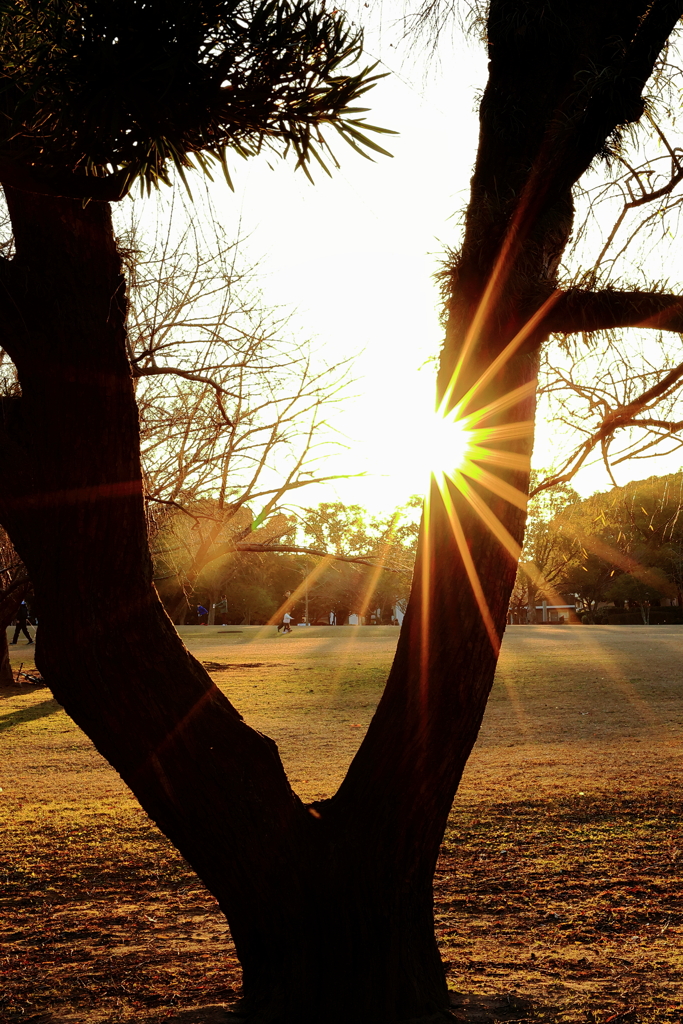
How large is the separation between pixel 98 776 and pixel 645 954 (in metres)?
8.47

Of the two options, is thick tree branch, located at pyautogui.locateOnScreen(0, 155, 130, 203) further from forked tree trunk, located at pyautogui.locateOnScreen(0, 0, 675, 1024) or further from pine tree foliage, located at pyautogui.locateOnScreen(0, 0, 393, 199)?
forked tree trunk, located at pyautogui.locateOnScreen(0, 0, 675, 1024)

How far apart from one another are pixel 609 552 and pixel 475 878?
1562cm

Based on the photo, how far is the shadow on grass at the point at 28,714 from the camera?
15.8m

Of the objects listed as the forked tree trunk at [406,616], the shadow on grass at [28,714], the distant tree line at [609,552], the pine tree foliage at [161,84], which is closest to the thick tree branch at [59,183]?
the pine tree foliage at [161,84]

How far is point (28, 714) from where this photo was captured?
55.3 feet

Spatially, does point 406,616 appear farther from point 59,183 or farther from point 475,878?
point 475,878

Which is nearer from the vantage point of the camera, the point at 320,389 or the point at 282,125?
the point at 282,125

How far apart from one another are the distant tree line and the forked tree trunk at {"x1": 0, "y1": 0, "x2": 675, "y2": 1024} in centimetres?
169

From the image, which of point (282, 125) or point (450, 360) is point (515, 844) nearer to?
point (450, 360)

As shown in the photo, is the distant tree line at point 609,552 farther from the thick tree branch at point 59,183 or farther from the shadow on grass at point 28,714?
the shadow on grass at point 28,714

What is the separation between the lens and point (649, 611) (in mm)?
54781

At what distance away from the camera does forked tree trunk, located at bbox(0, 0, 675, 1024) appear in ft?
11.1

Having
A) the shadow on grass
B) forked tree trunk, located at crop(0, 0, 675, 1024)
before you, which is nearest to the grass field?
the shadow on grass

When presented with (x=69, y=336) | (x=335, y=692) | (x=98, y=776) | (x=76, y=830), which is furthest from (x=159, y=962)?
(x=335, y=692)
